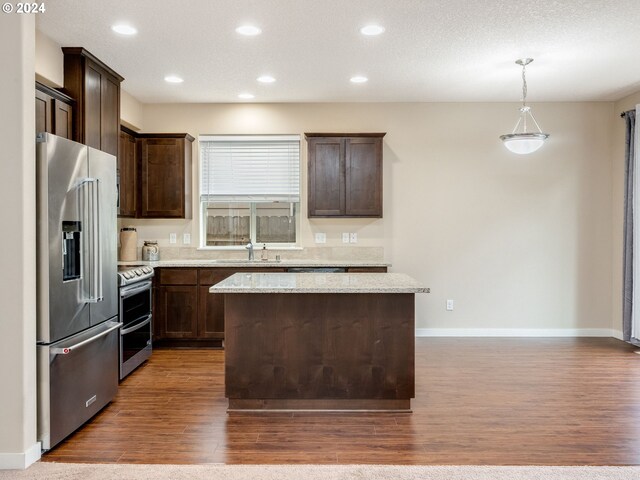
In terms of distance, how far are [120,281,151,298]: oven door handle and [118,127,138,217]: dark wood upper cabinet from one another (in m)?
0.89

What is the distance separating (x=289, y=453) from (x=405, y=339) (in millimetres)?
1113

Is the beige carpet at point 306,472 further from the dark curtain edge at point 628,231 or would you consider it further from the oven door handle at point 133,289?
the dark curtain edge at point 628,231

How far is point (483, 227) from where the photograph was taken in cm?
604

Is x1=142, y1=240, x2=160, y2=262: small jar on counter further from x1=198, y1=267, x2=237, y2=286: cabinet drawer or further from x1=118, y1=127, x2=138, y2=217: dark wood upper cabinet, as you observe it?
x1=198, y1=267, x2=237, y2=286: cabinet drawer

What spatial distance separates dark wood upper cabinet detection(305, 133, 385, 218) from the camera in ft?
18.9

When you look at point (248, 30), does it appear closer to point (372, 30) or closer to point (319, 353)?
point (372, 30)

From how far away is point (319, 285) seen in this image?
338cm

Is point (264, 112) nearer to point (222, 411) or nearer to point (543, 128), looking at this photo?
point (543, 128)

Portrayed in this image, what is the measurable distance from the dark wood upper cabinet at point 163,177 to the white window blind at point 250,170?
0.41 meters

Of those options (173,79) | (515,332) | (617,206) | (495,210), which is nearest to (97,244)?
(173,79)

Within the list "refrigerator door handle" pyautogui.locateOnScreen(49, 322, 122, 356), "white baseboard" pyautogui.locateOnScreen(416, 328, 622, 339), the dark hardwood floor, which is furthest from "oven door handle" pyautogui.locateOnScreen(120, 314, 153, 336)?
"white baseboard" pyautogui.locateOnScreen(416, 328, 622, 339)

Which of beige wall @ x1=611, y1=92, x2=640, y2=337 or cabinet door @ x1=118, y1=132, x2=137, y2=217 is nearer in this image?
cabinet door @ x1=118, y1=132, x2=137, y2=217
